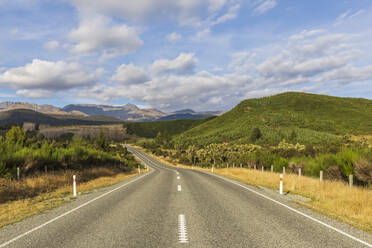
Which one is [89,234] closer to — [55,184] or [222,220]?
[222,220]

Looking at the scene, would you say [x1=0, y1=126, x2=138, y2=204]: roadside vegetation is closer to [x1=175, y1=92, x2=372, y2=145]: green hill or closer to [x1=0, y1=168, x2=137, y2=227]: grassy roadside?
[x1=0, y1=168, x2=137, y2=227]: grassy roadside

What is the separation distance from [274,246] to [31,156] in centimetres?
1693

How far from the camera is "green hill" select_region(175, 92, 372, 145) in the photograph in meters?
78.0

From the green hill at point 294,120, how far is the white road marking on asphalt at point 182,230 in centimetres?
6727

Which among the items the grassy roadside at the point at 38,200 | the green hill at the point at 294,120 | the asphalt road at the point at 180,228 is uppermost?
the green hill at the point at 294,120

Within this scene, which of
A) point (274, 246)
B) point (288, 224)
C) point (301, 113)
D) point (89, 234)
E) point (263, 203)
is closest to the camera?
point (274, 246)

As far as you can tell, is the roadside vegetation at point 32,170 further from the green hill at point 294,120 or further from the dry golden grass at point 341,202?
the green hill at point 294,120

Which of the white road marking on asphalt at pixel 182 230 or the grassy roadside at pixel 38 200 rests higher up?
the white road marking on asphalt at pixel 182 230

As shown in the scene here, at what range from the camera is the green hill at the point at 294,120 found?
78.0 m

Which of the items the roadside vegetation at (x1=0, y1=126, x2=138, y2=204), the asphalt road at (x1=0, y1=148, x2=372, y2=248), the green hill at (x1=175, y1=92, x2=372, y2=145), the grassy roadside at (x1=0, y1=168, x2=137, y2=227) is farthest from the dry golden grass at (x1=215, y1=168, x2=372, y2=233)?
the green hill at (x1=175, y1=92, x2=372, y2=145)

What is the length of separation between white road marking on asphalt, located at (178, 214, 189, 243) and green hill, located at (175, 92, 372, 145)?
A: 67.3 m

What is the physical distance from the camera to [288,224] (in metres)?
6.66

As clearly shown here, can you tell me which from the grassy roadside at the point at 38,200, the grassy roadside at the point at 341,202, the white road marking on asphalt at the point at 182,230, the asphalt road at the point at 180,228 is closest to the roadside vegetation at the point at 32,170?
the grassy roadside at the point at 38,200

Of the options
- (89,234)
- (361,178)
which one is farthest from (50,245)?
(361,178)
